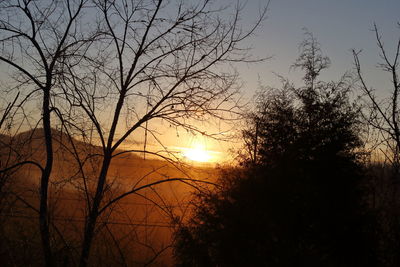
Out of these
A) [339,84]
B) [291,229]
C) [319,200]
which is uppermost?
[339,84]

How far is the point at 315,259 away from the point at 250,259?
1.10 m

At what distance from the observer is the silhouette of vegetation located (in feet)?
Answer: 24.4

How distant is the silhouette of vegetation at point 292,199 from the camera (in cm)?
743

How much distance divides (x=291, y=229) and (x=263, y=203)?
78cm

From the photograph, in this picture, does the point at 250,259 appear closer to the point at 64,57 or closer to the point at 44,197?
the point at 44,197

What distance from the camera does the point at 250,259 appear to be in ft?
23.9

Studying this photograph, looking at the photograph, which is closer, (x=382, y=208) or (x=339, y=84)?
(x=382, y=208)

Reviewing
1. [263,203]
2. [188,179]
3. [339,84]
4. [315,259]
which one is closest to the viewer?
[188,179]

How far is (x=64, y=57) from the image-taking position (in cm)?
570

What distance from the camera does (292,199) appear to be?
27.0 ft

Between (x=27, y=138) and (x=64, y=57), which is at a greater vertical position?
(x=64, y=57)

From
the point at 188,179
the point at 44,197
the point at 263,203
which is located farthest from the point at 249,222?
the point at 44,197

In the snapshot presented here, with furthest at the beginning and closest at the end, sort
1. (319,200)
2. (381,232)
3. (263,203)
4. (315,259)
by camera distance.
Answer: (381,232), (319,200), (263,203), (315,259)

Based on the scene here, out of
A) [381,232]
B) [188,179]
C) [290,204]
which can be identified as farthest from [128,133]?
[381,232]
